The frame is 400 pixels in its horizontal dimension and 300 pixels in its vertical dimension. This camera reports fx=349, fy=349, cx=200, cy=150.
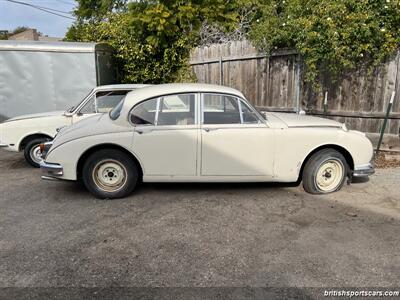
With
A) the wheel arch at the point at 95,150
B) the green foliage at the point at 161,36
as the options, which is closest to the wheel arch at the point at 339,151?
the wheel arch at the point at 95,150

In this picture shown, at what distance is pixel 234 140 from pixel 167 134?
922mm

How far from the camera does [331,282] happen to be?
9.79ft

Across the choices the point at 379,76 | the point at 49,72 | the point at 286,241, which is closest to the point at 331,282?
the point at 286,241

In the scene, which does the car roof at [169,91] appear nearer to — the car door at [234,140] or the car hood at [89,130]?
the car door at [234,140]

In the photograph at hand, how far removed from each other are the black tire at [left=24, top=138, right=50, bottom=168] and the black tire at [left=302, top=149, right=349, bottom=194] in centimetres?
486

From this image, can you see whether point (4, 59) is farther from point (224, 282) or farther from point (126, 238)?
point (224, 282)

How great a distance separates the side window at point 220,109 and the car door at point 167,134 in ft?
0.51

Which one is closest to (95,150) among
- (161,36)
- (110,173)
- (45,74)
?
(110,173)

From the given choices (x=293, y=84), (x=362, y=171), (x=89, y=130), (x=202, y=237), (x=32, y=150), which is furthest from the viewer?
(x=293, y=84)

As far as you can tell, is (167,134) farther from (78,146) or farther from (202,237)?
(202,237)

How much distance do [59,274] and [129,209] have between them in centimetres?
155

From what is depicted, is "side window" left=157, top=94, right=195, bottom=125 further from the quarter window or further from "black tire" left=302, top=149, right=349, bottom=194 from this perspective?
"black tire" left=302, top=149, right=349, bottom=194

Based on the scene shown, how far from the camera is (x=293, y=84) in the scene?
7.83 metres

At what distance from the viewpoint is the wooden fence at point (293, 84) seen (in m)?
6.59
